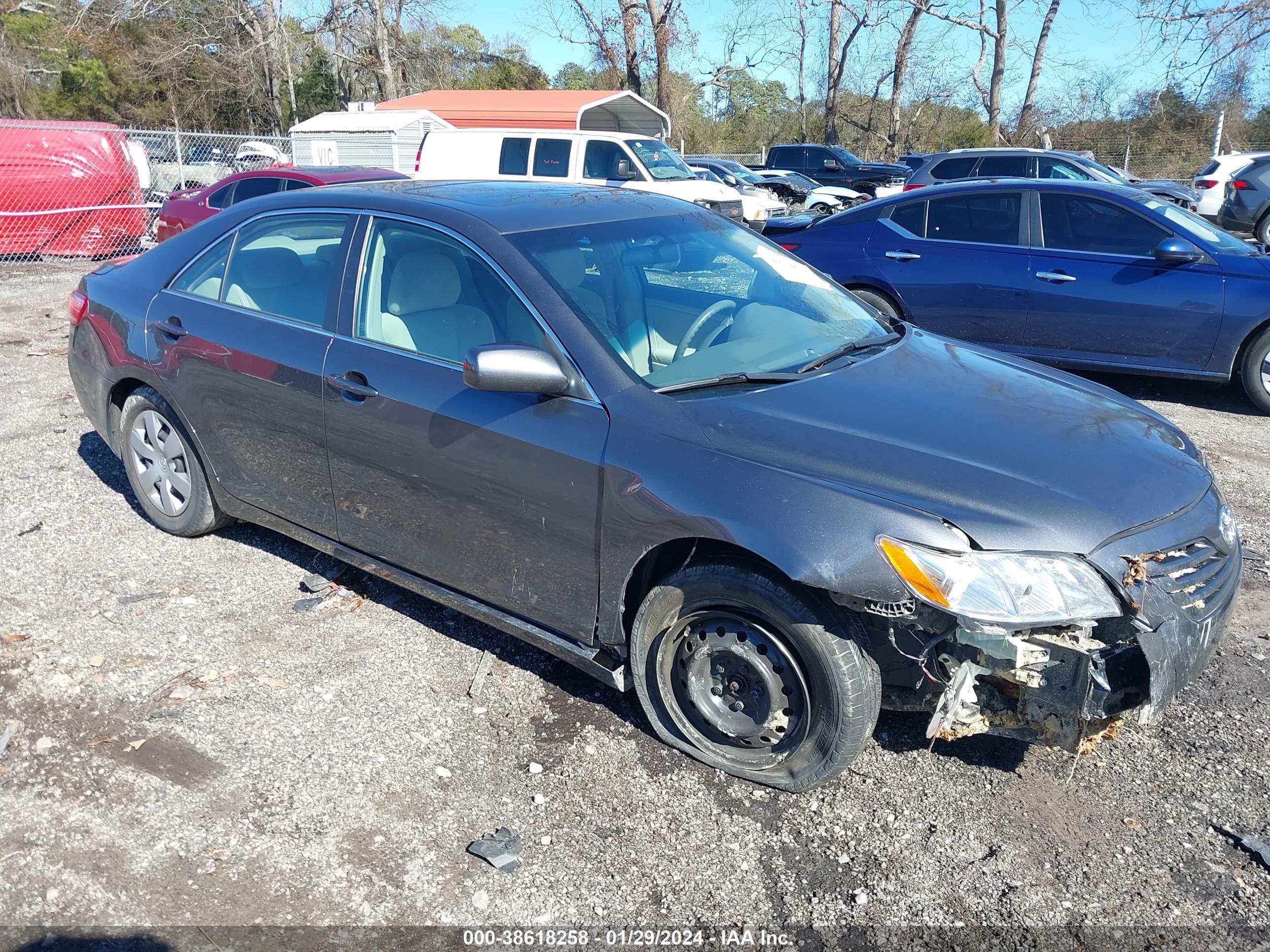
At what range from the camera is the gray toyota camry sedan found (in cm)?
268

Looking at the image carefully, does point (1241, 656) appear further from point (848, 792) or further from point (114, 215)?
point (114, 215)

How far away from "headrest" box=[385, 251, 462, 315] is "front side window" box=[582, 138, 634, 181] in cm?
1301

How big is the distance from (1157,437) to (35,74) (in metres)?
53.8

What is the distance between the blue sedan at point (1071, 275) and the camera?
6859 mm

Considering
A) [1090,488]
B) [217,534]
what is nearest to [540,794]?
[1090,488]

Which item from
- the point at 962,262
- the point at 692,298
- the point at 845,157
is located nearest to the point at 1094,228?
the point at 962,262

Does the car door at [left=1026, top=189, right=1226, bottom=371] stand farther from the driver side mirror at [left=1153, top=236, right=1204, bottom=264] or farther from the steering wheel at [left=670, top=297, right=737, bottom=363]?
the steering wheel at [left=670, top=297, right=737, bottom=363]

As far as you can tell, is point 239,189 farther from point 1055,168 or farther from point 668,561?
point 1055,168

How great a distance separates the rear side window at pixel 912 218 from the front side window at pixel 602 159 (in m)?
8.84

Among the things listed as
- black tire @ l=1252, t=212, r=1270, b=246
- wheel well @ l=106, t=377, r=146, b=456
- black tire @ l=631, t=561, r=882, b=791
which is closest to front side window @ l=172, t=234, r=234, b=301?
wheel well @ l=106, t=377, r=146, b=456

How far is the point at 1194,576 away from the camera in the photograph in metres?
2.84

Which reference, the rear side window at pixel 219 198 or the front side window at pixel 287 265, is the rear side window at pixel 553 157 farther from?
the front side window at pixel 287 265

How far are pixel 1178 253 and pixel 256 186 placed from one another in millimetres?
10084

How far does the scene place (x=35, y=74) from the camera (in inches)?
1770
